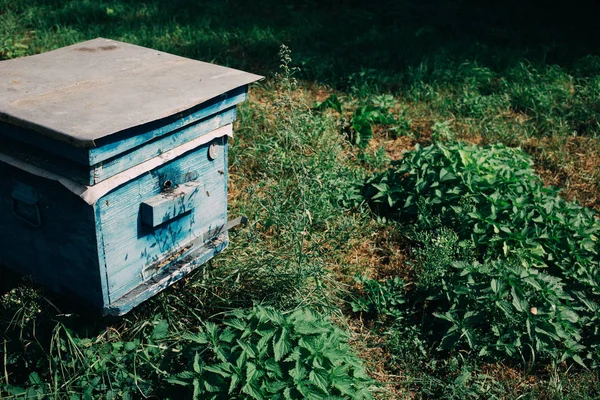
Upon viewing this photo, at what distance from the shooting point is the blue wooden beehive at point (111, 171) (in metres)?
2.49

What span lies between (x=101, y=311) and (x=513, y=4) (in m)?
7.14

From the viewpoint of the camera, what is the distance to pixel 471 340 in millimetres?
3289

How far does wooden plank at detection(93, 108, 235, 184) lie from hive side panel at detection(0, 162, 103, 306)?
18 centimetres

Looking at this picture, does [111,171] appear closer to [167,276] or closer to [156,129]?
[156,129]

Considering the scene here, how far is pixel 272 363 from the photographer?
8.46 ft

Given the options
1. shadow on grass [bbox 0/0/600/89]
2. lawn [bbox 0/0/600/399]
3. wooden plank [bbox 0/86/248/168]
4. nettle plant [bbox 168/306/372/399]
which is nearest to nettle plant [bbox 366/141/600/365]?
lawn [bbox 0/0/600/399]

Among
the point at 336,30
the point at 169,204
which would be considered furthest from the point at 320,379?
the point at 336,30

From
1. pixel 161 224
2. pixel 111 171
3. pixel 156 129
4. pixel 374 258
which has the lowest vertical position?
pixel 374 258

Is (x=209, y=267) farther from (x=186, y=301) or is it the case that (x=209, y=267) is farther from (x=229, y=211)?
(x=229, y=211)

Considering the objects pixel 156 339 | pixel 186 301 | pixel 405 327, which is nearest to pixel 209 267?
pixel 186 301

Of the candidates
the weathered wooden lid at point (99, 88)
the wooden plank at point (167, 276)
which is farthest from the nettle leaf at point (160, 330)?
the weathered wooden lid at point (99, 88)

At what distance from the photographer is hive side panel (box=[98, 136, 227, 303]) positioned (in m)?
2.65

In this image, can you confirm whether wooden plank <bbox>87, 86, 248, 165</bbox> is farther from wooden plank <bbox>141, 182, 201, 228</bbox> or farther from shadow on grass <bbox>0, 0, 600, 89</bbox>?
shadow on grass <bbox>0, 0, 600, 89</bbox>

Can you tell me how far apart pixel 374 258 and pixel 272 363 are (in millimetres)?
1660
